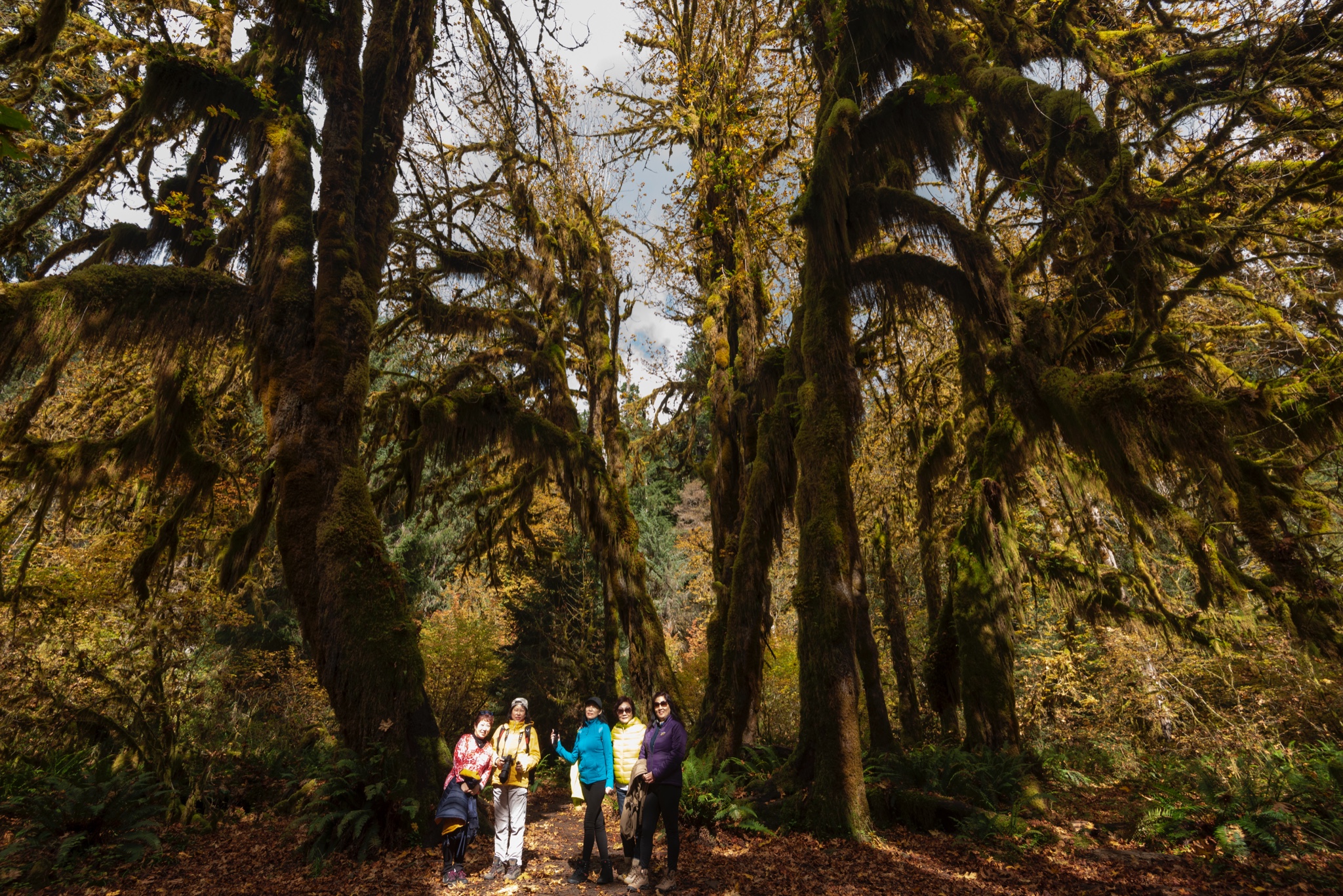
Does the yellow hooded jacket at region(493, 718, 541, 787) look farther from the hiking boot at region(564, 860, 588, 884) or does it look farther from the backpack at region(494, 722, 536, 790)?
the hiking boot at region(564, 860, 588, 884)

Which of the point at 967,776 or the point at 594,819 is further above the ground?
the point at 594,819

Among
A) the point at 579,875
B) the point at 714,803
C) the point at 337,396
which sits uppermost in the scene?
the point at 337,396

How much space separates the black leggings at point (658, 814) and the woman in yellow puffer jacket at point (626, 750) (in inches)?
9.6

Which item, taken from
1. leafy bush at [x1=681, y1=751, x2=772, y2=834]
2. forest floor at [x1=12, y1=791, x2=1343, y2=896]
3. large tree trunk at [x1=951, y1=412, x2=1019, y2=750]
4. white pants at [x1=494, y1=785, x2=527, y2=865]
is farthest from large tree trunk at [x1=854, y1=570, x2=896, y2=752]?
white pants at [x1=494, y1=785, x2=527, y2=865]

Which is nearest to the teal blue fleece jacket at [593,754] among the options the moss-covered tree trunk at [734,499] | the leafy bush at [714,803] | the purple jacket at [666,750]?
the purple jacket at [666,750]

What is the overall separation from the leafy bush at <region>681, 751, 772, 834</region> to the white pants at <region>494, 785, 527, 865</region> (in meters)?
1.81

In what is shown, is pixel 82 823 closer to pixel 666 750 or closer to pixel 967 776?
pixel 666 750

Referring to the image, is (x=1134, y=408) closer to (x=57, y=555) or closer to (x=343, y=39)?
(x=343, y=39)

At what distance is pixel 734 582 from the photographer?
952cm

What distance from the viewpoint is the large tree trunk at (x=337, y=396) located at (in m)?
6.59

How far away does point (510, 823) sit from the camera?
19.3ft

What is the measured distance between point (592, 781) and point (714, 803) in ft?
8.69

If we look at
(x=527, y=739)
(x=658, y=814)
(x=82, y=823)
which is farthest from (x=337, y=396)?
(x=658, y=814)

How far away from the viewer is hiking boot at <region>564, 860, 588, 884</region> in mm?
5855
